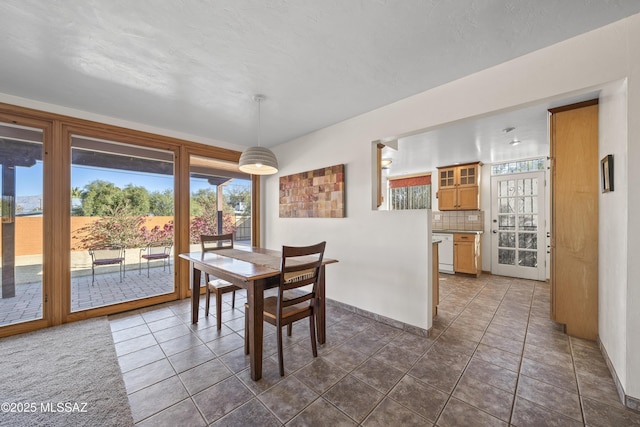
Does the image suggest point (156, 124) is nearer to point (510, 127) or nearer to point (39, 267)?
point (39, 267)

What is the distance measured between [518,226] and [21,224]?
7487mm

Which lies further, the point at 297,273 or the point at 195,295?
the point at 195,295

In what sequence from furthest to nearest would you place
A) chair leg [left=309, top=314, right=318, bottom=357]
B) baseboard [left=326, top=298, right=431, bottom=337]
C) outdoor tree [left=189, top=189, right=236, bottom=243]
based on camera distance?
outdoor tree [left=189, top=189, right=236, bottom=243] < baseboard [left=326, top=298, right=431, bottom=337] < chair leg [left=309, top=314, right=318, bottom=357]

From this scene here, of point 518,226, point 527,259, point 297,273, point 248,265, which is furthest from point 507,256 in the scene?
point 248,265

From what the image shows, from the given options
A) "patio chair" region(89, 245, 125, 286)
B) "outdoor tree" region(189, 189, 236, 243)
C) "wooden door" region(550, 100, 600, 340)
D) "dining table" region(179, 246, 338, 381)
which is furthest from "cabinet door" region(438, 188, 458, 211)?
"patio chair" region(89, 245, 125, 286)

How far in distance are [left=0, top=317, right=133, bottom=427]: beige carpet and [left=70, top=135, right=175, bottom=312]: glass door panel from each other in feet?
2.21

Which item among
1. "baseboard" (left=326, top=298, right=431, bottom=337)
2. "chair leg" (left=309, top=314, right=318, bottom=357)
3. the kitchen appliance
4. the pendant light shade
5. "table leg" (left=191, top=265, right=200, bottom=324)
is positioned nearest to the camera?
"chair leg" (left=309, top=314, right=318, bottom=357)

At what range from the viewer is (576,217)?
2.44 m

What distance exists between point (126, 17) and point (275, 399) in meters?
2.66

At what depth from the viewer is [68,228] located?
2865mm

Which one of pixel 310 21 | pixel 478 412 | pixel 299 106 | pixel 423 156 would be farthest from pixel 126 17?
pixel 423 156

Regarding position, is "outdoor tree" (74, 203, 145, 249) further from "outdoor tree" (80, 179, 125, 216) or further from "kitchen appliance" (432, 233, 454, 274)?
"kitchen appliance" (432, 233, 454, 274)

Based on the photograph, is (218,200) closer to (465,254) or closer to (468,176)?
(465,254)

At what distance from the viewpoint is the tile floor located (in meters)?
1.51
